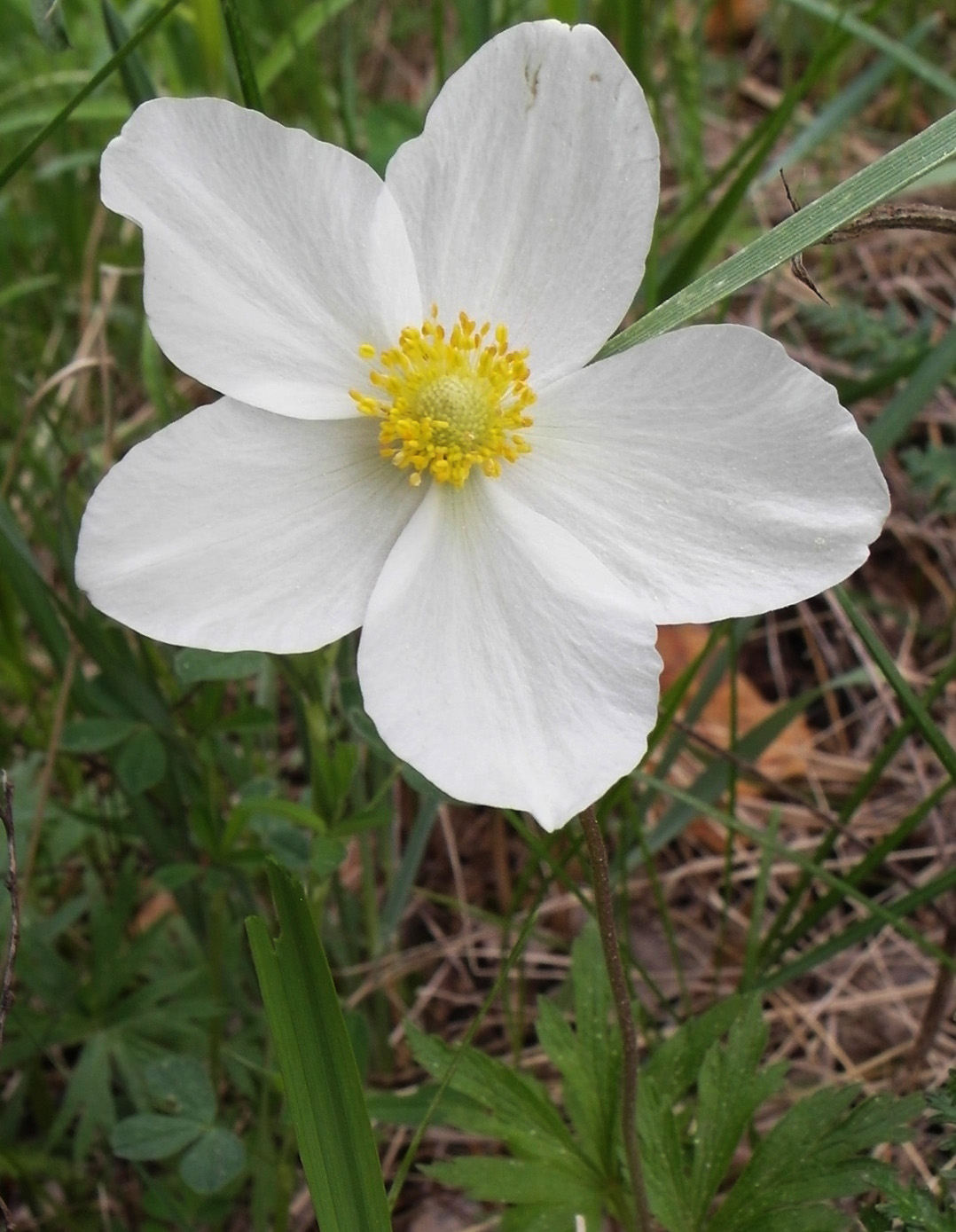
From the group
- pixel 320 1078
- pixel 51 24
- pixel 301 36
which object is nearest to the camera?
pixel 320 1078

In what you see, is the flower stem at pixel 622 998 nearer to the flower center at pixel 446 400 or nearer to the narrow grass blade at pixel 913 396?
the flower center at pixel 446 400

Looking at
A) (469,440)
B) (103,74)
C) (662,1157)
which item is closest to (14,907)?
(469,440)

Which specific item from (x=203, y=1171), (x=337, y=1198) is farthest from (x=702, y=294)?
(x=203, y=1171)

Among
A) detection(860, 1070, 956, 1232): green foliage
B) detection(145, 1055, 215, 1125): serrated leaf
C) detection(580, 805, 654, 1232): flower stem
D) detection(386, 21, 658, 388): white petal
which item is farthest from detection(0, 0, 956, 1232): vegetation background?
detection(860, 1070, 956, 1232): green foliage

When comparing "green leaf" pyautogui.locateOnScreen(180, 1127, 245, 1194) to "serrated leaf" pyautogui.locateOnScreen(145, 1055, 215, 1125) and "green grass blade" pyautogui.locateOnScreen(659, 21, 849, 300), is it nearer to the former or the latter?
"serrated leaf" pyautogui.locateOnScreen(145, 1055, 215, 1125)

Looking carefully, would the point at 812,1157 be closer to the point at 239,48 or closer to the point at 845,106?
the point at 239,48

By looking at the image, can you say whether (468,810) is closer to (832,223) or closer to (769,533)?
(769,533)

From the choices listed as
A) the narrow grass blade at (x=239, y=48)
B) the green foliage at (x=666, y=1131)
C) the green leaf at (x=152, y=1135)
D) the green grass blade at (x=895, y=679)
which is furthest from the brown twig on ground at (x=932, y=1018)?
the narrow grass blade at (x=239, y=48)
